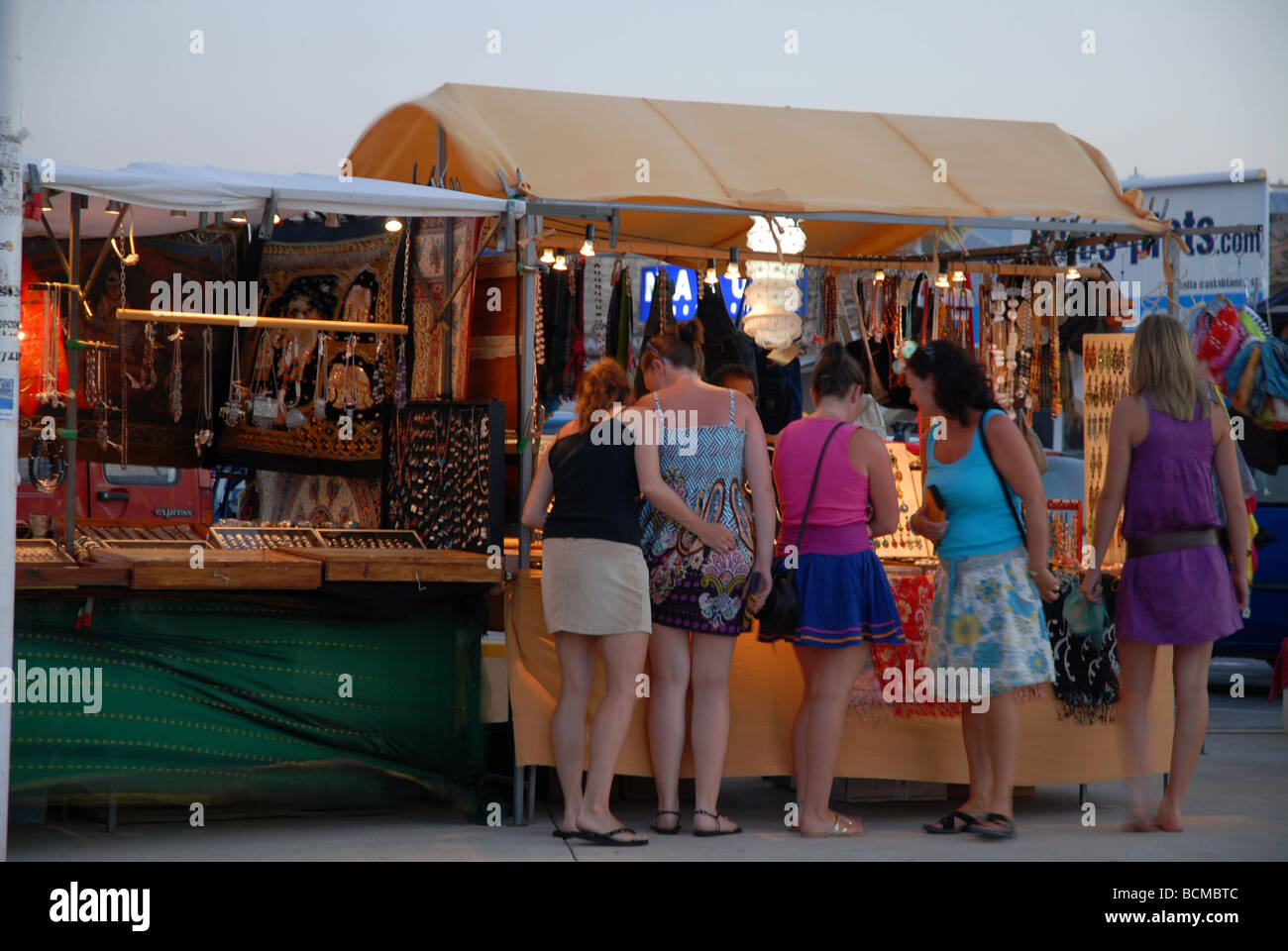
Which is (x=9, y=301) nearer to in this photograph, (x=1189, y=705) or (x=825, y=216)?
(x=825, y=216)

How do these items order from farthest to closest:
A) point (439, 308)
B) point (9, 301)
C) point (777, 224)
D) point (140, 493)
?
point (140, 493) → point (439, 308) → point (777, 224) → point (9, 301)

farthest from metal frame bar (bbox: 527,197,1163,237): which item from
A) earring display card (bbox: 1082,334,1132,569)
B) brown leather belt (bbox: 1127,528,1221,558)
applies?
brown leather belt (bbox: 1127,528,1221,558)

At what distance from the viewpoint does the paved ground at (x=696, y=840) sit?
17.3 ft

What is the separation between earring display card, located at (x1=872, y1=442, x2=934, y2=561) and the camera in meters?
7.07

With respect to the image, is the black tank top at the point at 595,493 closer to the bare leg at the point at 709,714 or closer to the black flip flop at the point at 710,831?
the bare leg at the point at 709,714

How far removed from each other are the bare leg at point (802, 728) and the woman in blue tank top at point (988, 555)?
18.6 inches

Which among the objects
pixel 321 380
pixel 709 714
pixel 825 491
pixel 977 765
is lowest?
pixel 977 765

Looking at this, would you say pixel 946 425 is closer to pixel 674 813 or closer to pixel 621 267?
pixel 674 813

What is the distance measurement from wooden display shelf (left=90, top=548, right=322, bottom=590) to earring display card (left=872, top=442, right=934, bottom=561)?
265 centimetres

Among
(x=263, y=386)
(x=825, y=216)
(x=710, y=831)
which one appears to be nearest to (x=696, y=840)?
(x=710, y=831)

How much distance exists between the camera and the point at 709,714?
567 centimetres

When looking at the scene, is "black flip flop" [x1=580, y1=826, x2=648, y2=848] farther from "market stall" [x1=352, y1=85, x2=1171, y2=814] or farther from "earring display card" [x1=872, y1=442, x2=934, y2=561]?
"earring display card" [x1=872, y1=442, x2=934, y2=561]

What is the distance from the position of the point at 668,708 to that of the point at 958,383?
62.2 inches

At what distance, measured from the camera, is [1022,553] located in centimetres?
560
